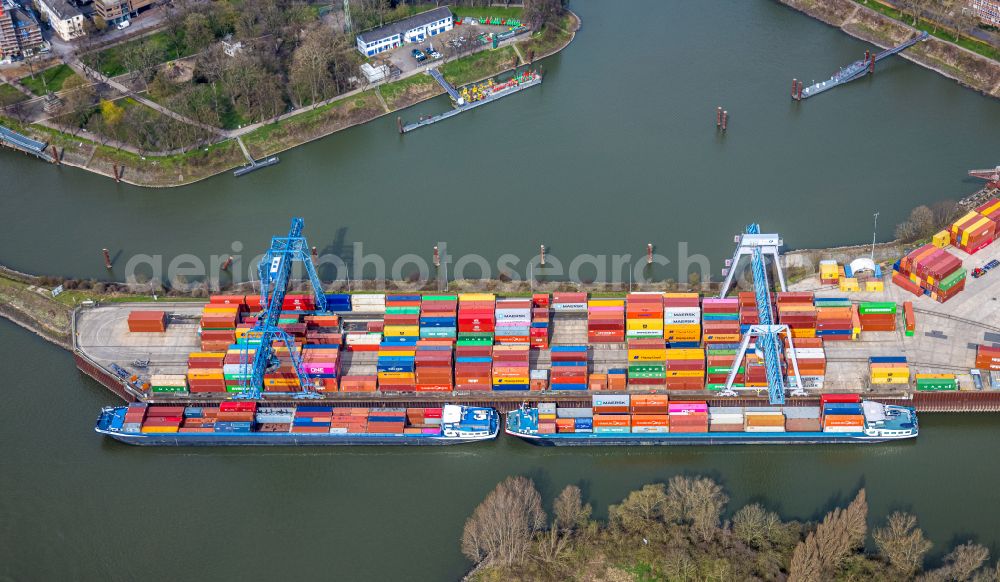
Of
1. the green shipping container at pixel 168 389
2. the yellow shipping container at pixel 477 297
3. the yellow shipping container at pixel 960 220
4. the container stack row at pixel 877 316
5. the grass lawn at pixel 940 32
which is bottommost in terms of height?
the green shipping container at pixel 168 389

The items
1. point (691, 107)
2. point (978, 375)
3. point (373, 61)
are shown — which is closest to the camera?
point (978, 375)

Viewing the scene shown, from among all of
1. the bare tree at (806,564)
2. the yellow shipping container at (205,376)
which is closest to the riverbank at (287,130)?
the yellow shipping container at (205,376)

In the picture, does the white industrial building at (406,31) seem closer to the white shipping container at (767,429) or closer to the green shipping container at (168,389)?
the green shipping container at (168,389)

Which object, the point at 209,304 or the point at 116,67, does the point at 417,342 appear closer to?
the point at 209,304

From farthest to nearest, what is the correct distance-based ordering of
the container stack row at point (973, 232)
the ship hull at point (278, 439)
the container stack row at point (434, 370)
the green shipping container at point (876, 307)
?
the container stack row at point (973, 232), the green shipping container at point (876, 307), the container stack row at point (434, 370), the ship hull at point (278, 439)

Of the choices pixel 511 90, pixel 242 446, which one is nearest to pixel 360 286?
pixel 242 446

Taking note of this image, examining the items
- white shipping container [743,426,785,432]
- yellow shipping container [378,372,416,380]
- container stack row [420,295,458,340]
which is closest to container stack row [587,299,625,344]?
container stack row [420,295,458,340]
